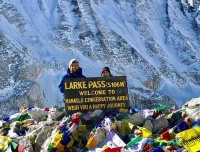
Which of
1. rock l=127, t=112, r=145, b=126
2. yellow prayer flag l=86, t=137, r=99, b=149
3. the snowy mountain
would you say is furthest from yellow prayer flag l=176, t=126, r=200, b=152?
the snowy mountain

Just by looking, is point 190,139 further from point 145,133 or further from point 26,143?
point 26,143

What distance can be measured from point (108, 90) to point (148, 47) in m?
42.6

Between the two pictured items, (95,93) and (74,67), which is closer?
(95,93)

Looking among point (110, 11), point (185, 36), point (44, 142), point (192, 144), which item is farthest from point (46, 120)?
point (185, 36)

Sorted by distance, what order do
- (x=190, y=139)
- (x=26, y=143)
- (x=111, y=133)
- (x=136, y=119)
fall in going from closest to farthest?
1. (x=190, y=139)
2. (x=111, y=133)
3. (x=26, y=143)
4. (x=136, y=119)

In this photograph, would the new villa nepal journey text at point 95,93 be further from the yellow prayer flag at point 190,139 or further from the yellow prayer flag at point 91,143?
the yellow prayer flag at point 190,139

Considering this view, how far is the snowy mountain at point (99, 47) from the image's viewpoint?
34750mm

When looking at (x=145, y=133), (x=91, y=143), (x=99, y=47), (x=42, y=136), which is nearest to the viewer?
(x=145, y=133)

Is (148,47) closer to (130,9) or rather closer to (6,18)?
(130,9)

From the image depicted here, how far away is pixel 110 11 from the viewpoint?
48844 mm

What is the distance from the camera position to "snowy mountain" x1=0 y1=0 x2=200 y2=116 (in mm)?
34750

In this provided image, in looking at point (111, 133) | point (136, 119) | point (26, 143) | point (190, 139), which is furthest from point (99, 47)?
point (190, 139)

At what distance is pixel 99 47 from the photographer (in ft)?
143

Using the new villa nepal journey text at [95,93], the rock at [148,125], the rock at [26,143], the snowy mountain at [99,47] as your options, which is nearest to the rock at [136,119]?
the rock at [148,125]
